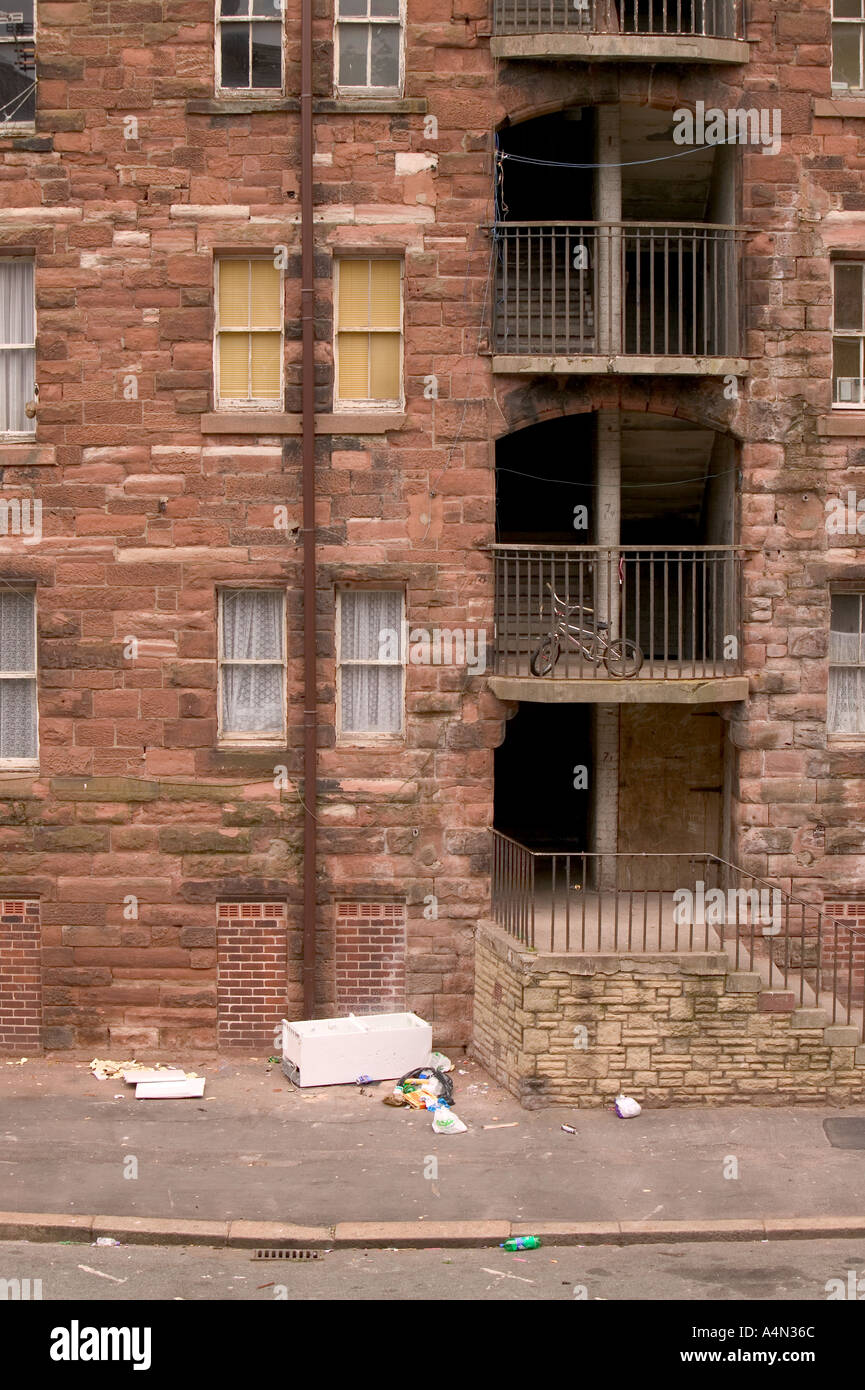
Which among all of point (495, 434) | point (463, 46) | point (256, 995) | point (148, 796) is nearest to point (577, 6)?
point (463, 46)

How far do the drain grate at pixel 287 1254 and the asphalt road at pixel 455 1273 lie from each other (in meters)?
0.08

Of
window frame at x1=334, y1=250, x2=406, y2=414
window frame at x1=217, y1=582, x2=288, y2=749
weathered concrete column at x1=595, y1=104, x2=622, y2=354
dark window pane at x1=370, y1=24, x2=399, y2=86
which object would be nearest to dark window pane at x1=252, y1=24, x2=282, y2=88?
dark window pane at x1=370, y1=24, x2=399, y2=86

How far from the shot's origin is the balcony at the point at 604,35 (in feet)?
51.0

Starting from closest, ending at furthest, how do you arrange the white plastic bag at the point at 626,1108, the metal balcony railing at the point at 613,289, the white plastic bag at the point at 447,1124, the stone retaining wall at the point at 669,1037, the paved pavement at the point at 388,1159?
the paved pavement at the point at 388,1159 < the white plastic bag at the point at 447,1124 < the white plastic bag at the point at 626,1108 < the stone retaining wall at the point at 669,1037 < the metal balcony railing at the point at 613,289

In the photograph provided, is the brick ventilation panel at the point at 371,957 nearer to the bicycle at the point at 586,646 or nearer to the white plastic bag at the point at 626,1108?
the white plastic bag at the point at 626,1108

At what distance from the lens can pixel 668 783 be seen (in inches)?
695

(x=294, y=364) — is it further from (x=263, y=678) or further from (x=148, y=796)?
(x=148, y=796)

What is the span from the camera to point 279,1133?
14.3 m

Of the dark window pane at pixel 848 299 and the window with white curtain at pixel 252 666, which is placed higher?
the dark window pane at pixel 848 299

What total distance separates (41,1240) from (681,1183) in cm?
520

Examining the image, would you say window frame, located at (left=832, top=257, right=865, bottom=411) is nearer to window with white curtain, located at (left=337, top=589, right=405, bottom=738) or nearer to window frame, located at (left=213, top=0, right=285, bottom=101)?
window with white curtain, located at (left=337, top=589, right=405, bottom=738)

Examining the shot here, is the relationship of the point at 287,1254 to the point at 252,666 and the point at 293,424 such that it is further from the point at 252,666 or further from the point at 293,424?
the point at 293,424

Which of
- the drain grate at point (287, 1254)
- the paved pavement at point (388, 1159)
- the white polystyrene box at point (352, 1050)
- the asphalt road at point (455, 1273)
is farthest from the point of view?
the white polystyrene box at point (352, 1050)

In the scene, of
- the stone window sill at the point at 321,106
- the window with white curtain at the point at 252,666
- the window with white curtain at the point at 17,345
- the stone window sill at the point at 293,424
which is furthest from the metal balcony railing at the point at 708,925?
the stone window sill at the point at 321,106
